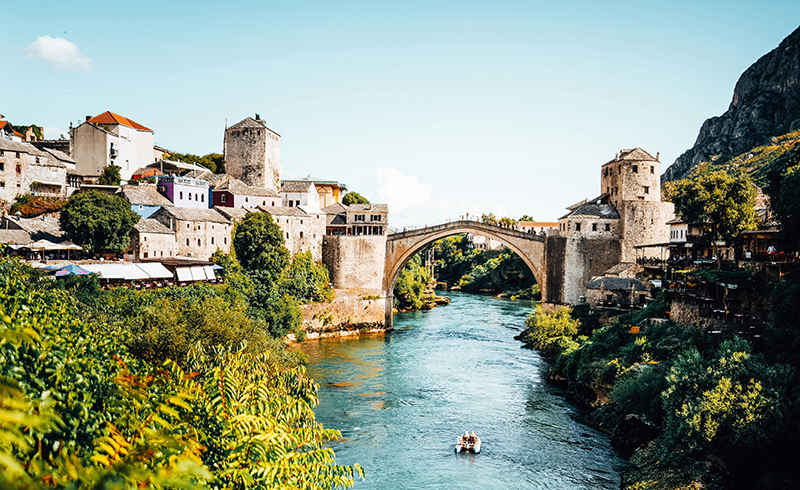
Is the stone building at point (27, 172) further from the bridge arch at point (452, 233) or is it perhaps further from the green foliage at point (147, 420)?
the green foliage at point (147, 420)

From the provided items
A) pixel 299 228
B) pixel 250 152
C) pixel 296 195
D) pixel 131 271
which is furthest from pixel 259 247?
pixel 250 152

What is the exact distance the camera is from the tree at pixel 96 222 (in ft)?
119

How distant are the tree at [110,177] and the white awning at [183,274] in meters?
20.6

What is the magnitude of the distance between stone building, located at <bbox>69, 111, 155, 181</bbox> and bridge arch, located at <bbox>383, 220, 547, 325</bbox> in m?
27.9

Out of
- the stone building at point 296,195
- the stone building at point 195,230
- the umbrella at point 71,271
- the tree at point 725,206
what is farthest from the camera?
the stone building at point 296,195

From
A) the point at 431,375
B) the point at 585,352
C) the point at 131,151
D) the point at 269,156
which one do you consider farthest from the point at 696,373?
the point at 131,151

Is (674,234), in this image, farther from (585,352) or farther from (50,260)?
(50,260)

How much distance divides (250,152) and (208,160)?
50.2ft

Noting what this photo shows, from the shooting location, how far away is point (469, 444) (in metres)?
21.5

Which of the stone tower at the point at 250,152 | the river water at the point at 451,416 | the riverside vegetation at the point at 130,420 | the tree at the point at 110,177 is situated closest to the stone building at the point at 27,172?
the tree at the point at 110,177

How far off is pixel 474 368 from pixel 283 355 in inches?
497

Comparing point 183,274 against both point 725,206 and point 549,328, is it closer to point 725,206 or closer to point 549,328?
point 549,328

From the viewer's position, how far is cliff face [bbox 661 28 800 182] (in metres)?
79.9

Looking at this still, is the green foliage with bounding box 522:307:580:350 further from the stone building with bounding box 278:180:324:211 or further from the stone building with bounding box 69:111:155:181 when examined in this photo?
the stone building with bounding box 69:111:155:181
